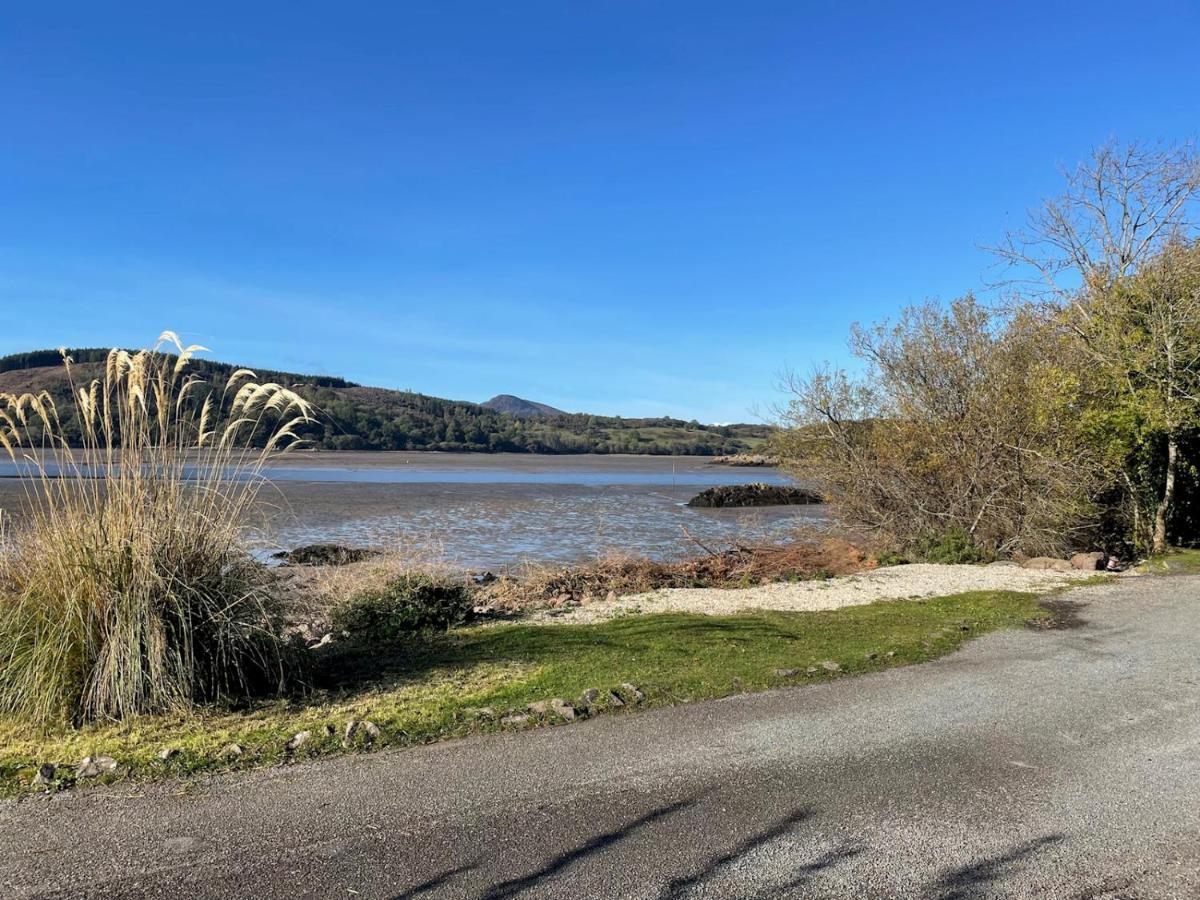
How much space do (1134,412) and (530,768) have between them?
607 inches

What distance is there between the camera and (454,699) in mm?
6164

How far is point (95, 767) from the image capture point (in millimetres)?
4668

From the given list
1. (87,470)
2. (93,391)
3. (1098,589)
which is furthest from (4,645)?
(1098,589)

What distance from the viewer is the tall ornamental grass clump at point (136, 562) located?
17.9ft

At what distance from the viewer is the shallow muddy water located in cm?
2085

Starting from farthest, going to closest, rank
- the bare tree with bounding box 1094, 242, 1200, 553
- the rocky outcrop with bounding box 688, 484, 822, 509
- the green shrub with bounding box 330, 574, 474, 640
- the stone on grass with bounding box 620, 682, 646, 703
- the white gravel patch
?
the rocky outcrop with bounding box 688, 484, 822, 509, the bare tree with bounding box 1094, 242, 1200, 553, the white gravel patch, the green shrub with bounding box 330, 574, 474, 640, the stone on grass with bounding box 620, 682, 646, 703

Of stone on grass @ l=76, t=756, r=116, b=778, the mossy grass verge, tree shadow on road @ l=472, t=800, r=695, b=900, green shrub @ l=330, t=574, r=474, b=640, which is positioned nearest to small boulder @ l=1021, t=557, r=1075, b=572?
the mossy grass verge

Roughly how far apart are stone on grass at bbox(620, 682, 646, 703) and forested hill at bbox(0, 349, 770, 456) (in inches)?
2545

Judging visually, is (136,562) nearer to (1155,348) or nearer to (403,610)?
(403,610)

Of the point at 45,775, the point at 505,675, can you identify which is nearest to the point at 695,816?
the point at 505,675

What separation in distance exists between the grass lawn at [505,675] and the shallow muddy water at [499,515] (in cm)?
154

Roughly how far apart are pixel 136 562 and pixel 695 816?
4113 millimetres

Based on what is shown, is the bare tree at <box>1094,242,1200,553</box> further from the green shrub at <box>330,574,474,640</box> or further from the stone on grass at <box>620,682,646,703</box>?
the stone on grass at <box>620,682,646,703</box>

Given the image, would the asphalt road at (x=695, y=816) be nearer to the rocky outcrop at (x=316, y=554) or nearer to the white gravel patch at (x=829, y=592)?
the white gravel patch at (x=829, y=592)
